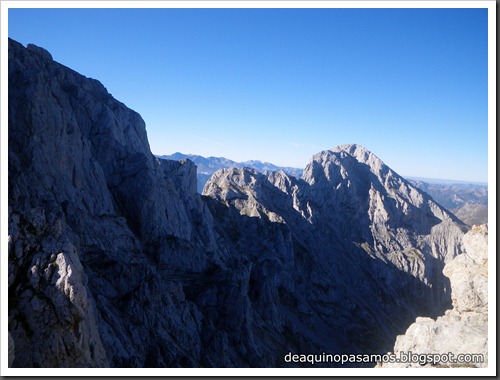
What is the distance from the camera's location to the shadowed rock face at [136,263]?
75.0ft

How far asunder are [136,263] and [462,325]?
38.3 metres

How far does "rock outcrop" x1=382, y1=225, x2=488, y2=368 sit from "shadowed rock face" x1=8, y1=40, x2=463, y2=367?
23211mm

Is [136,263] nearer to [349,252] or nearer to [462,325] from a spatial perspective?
[462,325]

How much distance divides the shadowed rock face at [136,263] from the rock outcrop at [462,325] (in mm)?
23211

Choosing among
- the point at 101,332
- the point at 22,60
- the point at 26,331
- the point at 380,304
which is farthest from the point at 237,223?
the point at 26,331

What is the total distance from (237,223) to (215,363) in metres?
73.8

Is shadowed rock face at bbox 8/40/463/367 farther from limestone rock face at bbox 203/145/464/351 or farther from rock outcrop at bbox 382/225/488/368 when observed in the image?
rock outcrop at bbox 382/225/488/368

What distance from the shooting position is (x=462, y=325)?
2519cm

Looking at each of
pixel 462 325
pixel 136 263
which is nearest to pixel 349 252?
pixel 136 263

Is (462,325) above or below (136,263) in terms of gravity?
below

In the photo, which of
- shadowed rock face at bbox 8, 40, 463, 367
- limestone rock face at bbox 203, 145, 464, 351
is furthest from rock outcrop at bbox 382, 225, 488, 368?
limestone rock face at bbox 203, 145, 464, 351

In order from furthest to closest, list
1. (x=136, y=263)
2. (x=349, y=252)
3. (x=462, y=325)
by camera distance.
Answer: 1. (x=349, y=252)
2. (x=136, y=263)
3. (x=462, y=325)

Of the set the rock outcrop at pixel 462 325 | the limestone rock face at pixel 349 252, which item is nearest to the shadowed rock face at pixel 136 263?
the limestone rock face at pixel 349 252

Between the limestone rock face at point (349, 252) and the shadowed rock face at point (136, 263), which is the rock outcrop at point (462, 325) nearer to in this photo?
the shadowed rock face at point (136, 263)
